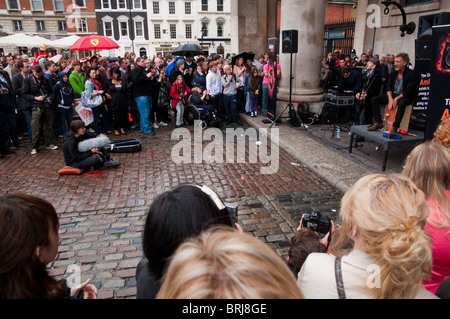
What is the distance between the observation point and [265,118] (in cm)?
1102

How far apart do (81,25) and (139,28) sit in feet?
32.1

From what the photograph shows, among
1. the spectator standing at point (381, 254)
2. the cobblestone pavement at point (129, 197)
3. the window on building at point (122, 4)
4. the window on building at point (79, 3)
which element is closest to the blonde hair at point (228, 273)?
the spectator standing at point (381, 254)

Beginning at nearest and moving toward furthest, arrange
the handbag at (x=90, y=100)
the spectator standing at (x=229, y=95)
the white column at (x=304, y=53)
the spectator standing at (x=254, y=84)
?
the handbag at (x=90, y=100)
the white column at (x=304, y=53)
the spectator standing at (x=229, y=95)
the spectator standing at (x=254, y=84)

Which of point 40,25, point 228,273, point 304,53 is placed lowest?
point 228,273

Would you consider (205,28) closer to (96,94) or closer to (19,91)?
(96,94)

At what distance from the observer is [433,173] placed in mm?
2312

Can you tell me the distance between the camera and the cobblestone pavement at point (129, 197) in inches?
157

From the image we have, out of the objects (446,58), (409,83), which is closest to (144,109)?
(409,83)

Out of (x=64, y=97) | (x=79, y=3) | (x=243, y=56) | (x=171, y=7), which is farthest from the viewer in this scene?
(x=171, y=7)

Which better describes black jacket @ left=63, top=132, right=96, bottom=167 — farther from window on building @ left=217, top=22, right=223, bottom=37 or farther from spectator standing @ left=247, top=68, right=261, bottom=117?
window on building @ left=217, top=22, right=223, bottom=37

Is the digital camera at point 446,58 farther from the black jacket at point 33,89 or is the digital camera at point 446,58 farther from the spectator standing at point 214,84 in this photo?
the black jacket at point 33,89

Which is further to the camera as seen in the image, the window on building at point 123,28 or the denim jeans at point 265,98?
the window on building at point 123,28

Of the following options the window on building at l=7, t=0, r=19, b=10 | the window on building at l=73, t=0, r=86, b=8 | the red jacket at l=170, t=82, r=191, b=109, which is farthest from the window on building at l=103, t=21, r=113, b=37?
the red jacket at l=170, t=82, r=191, b=109

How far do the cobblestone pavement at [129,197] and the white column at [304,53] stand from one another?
3119 millimetres
